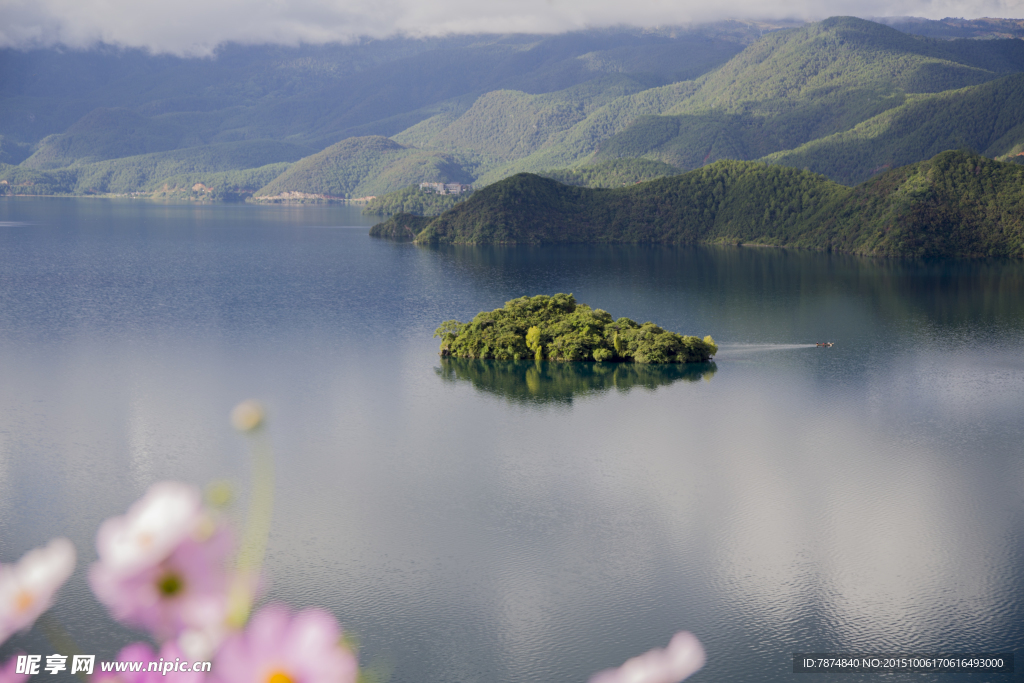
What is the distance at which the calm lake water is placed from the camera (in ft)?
74.7

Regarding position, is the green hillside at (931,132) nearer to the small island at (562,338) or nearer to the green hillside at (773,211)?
the green hillside at (773,211)

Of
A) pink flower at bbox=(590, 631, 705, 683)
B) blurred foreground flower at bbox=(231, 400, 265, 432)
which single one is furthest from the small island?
pink flower at bbox=(590, 631, 705, 683)

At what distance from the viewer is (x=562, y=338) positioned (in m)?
51.0

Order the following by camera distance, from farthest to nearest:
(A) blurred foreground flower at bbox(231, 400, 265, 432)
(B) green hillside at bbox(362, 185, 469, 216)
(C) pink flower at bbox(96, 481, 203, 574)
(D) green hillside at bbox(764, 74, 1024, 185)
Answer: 1. (D) green hillside at bbox(764, 74, 1024, 185)
2. (B) green hillside at bbox(362, 185, 469, 216)
3. (A) blurred foreground flower at bbox(231, 400, 265, 432)
4. (C) pink flower at bbox(96, 481, 203, 574)

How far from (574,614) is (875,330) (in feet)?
144

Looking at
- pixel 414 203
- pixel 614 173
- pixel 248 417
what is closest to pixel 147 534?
pixel 248 417

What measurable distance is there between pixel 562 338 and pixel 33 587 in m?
49.5

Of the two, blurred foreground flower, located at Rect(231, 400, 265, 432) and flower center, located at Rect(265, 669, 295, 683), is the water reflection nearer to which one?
blurred foreground flower, located at Rect(231, 400, 265, 432)

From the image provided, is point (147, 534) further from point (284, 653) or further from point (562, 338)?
point (562, 338)

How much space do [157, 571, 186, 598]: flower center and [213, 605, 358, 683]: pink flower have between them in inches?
5.3

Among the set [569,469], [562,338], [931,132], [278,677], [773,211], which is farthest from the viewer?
[931,132]

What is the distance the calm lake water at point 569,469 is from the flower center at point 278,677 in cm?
993

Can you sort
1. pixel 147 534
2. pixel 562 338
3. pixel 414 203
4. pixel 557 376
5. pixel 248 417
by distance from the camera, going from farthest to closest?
pixel 414 203 < pixel 562 338 < pixel 557 376 < pixel 248 417 < pixel 147 534

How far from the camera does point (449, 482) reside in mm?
32500
